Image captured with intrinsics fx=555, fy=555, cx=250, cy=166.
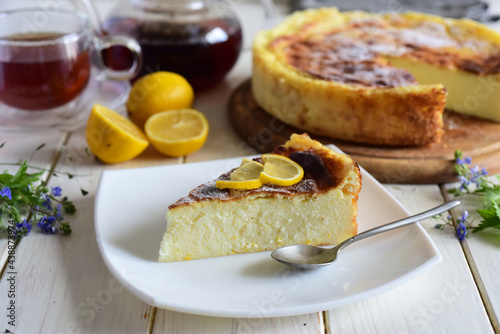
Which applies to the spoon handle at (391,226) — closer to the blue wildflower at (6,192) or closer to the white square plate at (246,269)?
the white square plate at (246,269)

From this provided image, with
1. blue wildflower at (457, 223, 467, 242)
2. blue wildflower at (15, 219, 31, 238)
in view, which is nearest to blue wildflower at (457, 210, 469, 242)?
blue wildflower at (457, 223, 467, 242)

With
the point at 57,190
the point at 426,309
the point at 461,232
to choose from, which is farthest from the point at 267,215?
the point at 57,190

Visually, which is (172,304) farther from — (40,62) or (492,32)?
(492,32)

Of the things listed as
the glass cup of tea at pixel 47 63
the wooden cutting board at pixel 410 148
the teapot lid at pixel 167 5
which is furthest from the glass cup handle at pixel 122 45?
the wooden cutting board at pixel 410 148

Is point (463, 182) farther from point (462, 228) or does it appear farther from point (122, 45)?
point (122, 45)

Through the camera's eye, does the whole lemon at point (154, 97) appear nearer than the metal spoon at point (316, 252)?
No

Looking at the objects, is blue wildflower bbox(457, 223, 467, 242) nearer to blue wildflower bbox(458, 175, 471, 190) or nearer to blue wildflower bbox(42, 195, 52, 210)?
blue wildflower bbox(458, 175, 471, 190)
